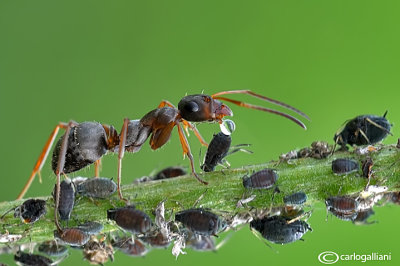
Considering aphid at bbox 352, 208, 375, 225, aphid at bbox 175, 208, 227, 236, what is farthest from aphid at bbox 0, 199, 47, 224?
aphid at bbox 352, 208, 375, 225

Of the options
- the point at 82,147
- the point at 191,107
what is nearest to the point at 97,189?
the point at 82,147

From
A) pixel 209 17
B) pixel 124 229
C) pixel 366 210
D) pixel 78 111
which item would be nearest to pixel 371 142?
pixel 366 210

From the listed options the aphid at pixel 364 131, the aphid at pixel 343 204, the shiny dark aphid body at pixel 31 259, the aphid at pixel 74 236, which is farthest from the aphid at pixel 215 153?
the shiny dark aphid body at pixel 31 259

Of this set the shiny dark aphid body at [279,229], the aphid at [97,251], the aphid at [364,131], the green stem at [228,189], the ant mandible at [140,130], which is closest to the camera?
the green stem at [228,189]

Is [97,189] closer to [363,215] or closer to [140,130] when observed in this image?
[140,130]

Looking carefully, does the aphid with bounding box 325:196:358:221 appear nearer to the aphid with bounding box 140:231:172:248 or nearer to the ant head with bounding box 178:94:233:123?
the aphid with bounding box 140:231:172:248

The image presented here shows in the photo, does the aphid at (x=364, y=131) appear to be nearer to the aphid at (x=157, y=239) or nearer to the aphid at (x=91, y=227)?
the aphid at (x=157, y=239)
